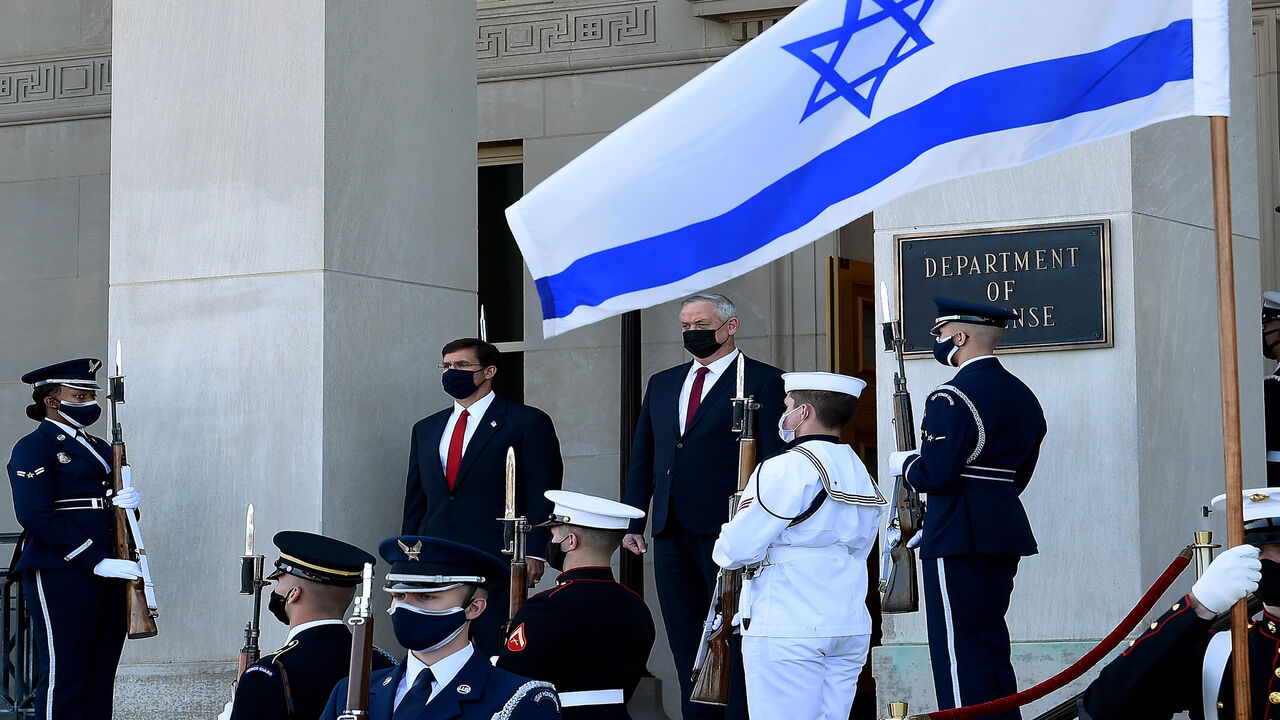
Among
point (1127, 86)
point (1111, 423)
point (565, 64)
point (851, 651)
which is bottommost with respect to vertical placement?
point (851, 651)

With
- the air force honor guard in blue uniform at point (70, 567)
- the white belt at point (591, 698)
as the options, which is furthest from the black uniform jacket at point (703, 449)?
A: the air force honor guard in blue uniform at point (70, 567)

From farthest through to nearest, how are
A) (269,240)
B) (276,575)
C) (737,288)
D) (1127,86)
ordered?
(737,288) → (269,240) → (276,575) → (1127,86)

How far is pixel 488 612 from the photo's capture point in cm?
866

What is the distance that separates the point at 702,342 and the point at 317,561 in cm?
305

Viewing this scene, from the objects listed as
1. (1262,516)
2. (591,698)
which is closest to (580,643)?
(591,698)

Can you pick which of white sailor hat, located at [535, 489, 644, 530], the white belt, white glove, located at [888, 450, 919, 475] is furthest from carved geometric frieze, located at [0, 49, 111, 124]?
the white belt

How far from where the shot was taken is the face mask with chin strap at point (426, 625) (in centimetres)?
476

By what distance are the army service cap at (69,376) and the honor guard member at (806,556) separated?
141 inches

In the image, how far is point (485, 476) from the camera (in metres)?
8.80

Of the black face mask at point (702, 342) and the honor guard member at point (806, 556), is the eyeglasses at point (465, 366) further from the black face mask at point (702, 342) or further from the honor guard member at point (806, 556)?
the honor guard member at point (806, 556)

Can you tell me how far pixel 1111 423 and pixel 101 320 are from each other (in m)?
7.54

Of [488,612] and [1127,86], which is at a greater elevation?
[1127,86]

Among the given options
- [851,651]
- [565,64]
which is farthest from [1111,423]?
[565,64]

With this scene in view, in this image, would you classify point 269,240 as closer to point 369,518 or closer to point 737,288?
point 369,518
